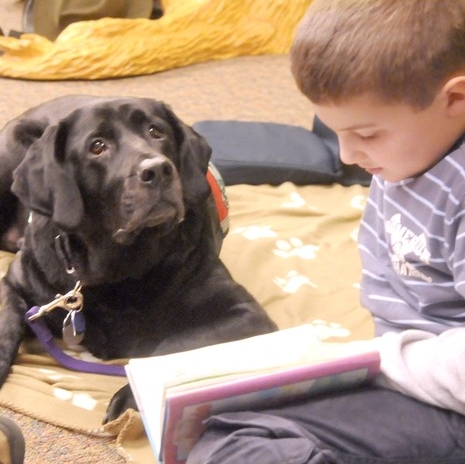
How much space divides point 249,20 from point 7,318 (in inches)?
85.7

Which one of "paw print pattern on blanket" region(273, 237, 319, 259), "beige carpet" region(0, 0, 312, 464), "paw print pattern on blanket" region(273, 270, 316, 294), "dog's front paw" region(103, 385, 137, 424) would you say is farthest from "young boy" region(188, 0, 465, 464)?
"beige carpet" region(0, 0, 312, 464)

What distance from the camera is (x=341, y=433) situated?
3.29 feet

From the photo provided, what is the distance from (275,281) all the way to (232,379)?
2.67 feet

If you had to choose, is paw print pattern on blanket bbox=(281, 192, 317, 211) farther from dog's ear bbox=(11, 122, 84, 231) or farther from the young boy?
the young boy

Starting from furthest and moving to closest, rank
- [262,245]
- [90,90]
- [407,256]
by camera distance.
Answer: [90,90] < [262,245] < [407,256]

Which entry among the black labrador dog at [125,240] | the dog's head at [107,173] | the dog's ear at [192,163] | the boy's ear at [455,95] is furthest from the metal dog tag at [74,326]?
the boy's ear at [455,95]

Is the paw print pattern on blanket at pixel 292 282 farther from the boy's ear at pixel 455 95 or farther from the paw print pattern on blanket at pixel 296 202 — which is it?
the boy's ear at pixel 455 95

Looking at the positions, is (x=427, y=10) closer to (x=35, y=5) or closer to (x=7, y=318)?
(x=7, y=318)

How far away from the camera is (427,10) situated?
978mm

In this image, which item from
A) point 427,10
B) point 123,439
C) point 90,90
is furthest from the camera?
point 90,90

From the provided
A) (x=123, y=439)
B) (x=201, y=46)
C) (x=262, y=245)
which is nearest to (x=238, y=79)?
(x=201, y=46)

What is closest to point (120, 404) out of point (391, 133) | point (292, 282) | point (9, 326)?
point (9, 326)

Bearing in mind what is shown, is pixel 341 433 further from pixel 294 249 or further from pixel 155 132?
pixel 294 249

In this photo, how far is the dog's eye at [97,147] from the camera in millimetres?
1414
